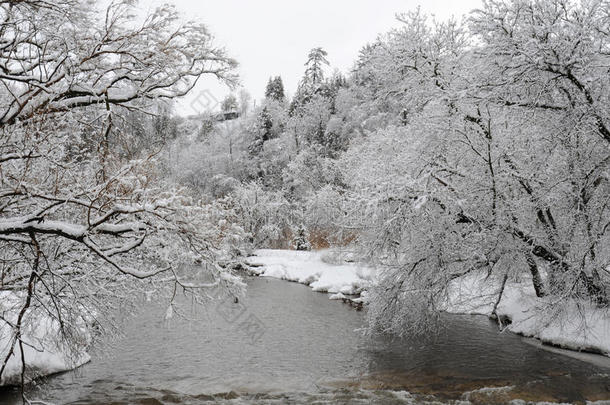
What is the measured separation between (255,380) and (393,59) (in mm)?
8890

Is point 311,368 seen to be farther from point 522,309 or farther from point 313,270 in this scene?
point 313,270

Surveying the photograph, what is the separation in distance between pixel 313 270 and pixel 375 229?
45.3 feet

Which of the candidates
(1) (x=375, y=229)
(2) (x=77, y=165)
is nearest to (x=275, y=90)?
(1) (x=375, y=229)

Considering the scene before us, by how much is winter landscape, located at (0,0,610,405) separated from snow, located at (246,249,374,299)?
642 cm

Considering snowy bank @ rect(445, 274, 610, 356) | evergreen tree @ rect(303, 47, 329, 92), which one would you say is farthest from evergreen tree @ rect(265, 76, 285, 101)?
snowy bank @ rect(445, 274, 610, 356)

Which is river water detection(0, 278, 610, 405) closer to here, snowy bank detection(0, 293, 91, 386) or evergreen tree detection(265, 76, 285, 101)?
snowy bank detection(0, 293, 91, 386)

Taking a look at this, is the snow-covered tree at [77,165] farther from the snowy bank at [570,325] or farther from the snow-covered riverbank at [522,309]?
the snowy bank at [570,325]

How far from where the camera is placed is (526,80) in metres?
8.58

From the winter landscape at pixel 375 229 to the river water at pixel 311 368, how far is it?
7 cm

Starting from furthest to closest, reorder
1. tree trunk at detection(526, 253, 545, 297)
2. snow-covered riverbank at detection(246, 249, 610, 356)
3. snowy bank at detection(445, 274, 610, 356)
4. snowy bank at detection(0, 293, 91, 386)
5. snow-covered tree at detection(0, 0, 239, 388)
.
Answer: tree trunk at detection(526, 253, 545, 297), snow-covered riverbank at detection(246, 249, 610, 356), snowy bank at detection(445, 274, 610, 356), snowy bank at detection(0, 293, 91, 386), snow-covered tree at detection(0, 0, 239, 388)

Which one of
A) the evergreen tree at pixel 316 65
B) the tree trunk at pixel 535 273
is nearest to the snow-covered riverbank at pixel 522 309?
the tree trunk at pixel 535 273

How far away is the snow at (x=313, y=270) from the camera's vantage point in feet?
69.8

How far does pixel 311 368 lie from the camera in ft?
33.6

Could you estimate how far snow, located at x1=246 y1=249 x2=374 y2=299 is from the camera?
2128cm
